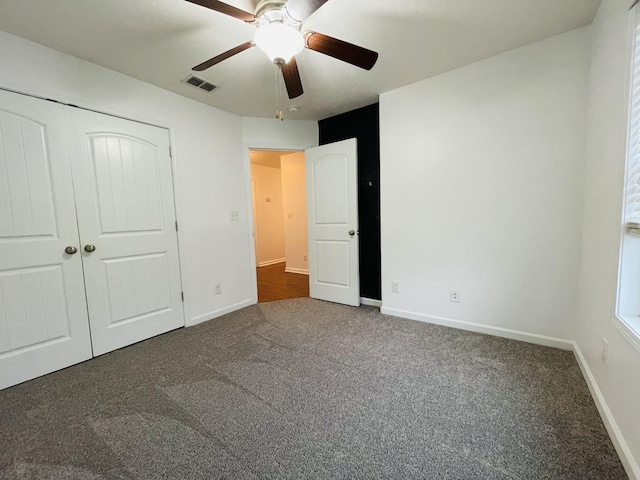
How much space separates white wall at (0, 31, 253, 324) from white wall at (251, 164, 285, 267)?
8.92 feet

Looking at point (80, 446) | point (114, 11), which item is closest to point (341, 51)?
point (114, 11)

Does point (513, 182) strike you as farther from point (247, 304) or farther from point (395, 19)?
point (247, 304)

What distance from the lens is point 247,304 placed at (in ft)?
11.1

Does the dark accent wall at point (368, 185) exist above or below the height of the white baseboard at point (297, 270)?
above

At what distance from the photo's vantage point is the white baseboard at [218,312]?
111 inches

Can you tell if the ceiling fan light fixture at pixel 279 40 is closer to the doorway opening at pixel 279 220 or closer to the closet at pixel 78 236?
the closet at pixel 78 236

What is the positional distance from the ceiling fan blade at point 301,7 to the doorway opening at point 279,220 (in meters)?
3.10

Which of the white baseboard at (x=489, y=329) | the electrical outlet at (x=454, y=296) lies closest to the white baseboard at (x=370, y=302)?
the white baseboard at (x=489, y=329)

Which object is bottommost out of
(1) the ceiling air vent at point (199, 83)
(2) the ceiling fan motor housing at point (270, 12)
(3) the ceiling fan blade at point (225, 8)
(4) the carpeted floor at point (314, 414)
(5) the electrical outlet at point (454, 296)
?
(4) the carpeted floor at point (314, 414)

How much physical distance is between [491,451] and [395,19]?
245cm

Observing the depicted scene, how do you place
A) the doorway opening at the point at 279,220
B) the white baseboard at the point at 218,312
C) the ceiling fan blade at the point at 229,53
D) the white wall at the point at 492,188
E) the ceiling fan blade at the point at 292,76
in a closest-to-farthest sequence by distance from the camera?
1. the ceiling fan blade at the point at 229,53
2. the ceiling fan blade at the point at 292,76
3. the white wall at the point at 492,188
4. the white baseboard at the point at 218,312
5. the doorway opening at the point at 279,220

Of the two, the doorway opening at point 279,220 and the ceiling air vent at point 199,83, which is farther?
the doorway opening at point 279,220

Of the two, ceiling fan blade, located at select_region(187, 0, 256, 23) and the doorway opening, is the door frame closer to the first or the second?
the doorway opening

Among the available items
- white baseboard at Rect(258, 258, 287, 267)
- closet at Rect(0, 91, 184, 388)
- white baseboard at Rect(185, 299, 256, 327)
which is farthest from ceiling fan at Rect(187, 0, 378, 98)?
white baseboard at Rect(258, 258, 287, 267)
